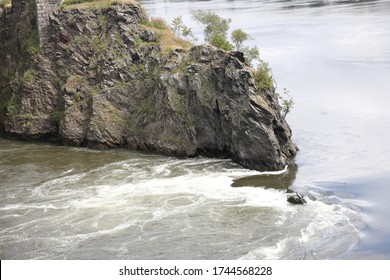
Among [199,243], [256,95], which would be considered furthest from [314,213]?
[256,95]

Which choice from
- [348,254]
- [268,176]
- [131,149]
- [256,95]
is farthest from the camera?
[131,149]

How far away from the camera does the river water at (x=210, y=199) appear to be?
25500mm

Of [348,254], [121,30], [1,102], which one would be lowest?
[348,254]

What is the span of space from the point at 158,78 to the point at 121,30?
569 cm

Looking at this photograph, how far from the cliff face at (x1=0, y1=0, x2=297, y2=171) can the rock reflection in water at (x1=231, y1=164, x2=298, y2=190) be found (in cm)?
104

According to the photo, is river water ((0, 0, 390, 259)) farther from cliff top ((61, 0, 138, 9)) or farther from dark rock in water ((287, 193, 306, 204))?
cliff top ((61, 0, 138, 9))

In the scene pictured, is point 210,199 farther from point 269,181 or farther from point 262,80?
point 262,80

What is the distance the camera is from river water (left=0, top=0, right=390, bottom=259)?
25500 millimetres

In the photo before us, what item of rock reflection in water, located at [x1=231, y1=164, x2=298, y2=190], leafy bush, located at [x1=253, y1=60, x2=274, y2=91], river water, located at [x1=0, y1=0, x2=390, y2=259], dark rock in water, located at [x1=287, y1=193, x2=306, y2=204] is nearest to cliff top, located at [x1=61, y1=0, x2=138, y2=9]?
river water, located at [x1=0, y1=0, x2=390, y2=259]

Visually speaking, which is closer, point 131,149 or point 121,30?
point 131,149

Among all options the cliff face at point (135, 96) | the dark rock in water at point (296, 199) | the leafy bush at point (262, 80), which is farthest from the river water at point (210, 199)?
the leafy bush at point (262, 80)

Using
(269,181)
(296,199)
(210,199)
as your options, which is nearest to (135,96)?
(269,181)

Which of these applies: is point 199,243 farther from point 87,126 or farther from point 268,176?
point 87,126

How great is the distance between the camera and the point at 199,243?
84.5 feet
